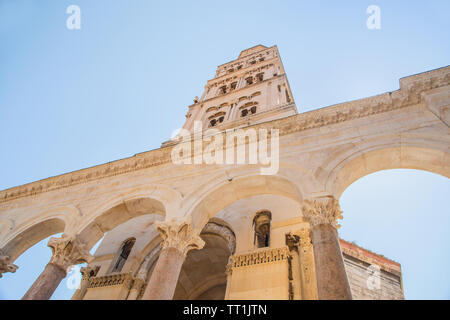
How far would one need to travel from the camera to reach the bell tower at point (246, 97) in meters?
14.0

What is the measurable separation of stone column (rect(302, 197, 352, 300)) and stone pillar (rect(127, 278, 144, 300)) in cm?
688

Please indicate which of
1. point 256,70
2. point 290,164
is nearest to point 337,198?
point 290,164

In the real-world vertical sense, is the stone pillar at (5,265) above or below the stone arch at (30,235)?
below

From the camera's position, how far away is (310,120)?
8.45 metres

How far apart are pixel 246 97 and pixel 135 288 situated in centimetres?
1080

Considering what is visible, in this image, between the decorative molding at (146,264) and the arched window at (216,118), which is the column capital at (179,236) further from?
the arched window at (216,118)

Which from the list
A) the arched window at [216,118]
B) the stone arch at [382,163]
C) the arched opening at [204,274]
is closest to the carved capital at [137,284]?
the arched opening at [204,274]

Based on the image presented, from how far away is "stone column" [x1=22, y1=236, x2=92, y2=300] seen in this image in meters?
7.24

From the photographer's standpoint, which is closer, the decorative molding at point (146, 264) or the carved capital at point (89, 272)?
the decorative molding at point (146, 264)

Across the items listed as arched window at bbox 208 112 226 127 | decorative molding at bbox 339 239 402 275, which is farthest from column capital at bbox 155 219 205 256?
arched window at bbox 208 112 226 127

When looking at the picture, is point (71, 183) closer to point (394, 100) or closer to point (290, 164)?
point (290, 164)

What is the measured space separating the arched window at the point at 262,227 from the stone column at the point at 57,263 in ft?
16.0

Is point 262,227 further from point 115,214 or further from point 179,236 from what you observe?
point 115,214

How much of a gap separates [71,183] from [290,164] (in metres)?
7.19
